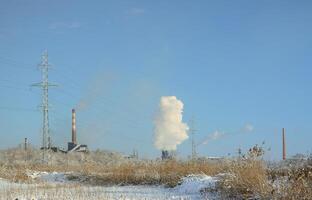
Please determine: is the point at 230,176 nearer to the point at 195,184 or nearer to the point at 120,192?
the point at 195,184

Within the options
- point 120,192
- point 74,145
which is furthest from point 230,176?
point 74,145

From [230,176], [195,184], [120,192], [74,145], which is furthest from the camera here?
[74,145]

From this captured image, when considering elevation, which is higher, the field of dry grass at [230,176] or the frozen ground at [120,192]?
the field of dry grass at [230,176]

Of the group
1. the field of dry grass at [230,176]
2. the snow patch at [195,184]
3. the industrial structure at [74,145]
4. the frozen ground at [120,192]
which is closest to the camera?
the field of dry grass at [230,176]

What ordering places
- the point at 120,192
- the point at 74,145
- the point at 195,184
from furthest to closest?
the point at 74,145
the point at 195,184
the point at 120,192

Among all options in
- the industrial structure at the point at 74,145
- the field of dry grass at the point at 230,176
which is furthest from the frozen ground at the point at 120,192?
the industrial structure at the point at 74,145

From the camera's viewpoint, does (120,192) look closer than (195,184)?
Yes

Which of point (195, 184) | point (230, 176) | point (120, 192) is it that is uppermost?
point (230, 176)

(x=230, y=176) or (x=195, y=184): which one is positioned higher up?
(x=230, y=176)

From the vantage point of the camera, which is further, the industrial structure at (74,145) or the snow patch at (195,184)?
the industrial structure at (74,145)

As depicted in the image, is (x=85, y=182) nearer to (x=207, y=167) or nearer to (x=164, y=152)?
(x=207, y=167)

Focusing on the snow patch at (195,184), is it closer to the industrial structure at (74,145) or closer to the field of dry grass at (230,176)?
the field of dry grass at (230,176)

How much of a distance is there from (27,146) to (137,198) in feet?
182

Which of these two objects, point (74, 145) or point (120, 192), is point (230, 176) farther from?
point (74, 145)
